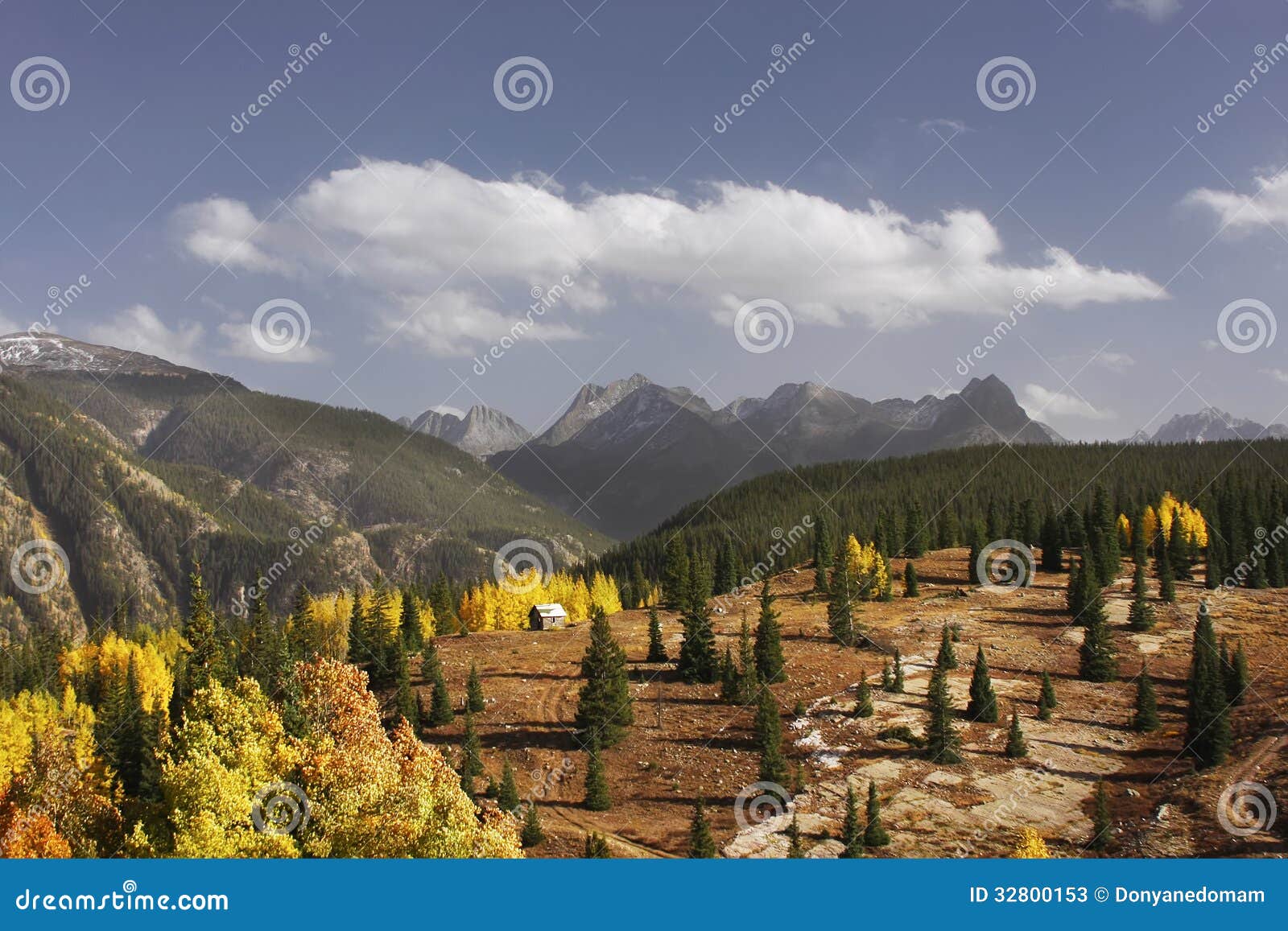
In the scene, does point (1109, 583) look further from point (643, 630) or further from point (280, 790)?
point (280, 790)

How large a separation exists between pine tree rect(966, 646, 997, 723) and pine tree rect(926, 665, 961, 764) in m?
7.93

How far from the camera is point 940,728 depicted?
52.8m

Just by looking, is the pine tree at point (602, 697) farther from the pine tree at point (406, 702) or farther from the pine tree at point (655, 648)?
the pine tree at point (655, 648)

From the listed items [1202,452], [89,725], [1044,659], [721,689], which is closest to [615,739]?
[721,689]

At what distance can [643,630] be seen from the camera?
10075cm

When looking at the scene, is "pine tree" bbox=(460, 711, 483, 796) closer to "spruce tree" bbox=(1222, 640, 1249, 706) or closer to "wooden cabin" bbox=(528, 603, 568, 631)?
"spruce tree" bbox=(1222, 640, 1249, 706)

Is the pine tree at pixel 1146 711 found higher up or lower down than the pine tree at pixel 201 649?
lower down

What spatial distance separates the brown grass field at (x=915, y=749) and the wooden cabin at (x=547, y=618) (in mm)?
16984

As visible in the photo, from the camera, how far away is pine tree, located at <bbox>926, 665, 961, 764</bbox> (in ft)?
172

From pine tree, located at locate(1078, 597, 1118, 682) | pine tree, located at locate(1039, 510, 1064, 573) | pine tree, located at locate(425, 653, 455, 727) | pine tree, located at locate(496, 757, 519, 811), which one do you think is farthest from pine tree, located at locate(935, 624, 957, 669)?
pine tree, located at locate(1039, 510, 1064, 573)

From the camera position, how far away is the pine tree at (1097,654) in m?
69.4

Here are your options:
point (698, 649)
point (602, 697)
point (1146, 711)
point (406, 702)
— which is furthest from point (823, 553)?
point (406, 702)

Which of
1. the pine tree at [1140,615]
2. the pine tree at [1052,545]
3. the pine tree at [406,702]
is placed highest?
the pine tree at [1052,545]

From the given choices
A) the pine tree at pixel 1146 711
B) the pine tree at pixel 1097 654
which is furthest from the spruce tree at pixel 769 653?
the pine tree at pixel 1146 711
